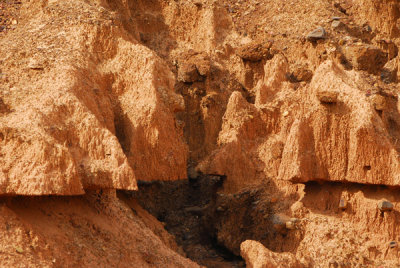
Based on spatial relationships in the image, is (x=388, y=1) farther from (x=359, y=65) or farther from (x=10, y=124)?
(x=10, y=124)

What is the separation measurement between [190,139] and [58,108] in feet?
19.0

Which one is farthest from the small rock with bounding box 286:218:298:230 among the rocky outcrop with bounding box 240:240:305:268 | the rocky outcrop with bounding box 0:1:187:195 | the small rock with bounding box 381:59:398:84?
the small rock with bounding box 381:59:398:84

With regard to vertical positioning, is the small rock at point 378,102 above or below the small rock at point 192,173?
above

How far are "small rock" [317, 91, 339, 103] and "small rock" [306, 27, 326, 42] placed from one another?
4.11 m

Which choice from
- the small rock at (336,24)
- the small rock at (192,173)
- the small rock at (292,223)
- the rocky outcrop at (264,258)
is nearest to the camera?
the rocky outcrop at (264,258)

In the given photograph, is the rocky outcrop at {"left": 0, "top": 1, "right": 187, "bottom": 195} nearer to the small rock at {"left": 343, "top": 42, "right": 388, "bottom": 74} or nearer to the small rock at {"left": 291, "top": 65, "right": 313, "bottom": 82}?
the small rock at {"left": 291, "top": 65, "right": 313, "bottom": 82}

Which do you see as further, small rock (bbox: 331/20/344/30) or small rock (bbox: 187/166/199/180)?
small rock (bbox: 331/20/344/30)

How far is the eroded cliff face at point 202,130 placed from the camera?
11688 mm

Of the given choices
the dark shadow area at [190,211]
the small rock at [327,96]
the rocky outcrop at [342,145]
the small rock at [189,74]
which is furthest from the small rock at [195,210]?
the small rock at [327,96]

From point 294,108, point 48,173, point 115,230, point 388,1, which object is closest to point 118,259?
point 115,230

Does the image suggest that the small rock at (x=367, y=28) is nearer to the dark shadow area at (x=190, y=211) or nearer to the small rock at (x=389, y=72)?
the small rock at (x=389, y=72)

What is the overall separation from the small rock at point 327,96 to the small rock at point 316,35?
13.5ft

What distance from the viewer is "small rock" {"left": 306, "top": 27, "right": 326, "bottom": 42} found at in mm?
18047

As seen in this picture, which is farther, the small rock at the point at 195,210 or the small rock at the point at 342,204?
the small rock at the point at 195,210
